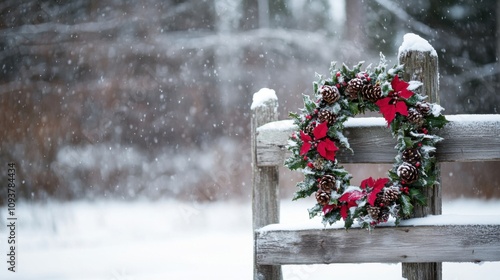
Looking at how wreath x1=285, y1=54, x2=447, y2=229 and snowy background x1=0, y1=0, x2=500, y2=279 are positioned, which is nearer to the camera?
wreath x1=285, y1=54, x2=447, y2=229

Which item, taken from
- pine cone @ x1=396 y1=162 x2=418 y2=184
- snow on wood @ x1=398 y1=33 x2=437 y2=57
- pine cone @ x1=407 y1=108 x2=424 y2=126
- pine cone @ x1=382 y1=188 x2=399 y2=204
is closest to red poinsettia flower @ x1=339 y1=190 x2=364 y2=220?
pine cone @ x1=382 y1=188 x2=399 y2=204

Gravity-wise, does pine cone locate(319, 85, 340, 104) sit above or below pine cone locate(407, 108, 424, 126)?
above

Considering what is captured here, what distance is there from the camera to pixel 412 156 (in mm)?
2863

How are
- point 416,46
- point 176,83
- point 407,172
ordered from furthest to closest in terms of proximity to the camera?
point 176,83 → point 416,46 → point 407,172

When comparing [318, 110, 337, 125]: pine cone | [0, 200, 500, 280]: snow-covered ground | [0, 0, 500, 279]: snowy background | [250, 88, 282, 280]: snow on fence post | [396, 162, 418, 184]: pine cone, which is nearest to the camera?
[396, 162, 418, 184]: pine cone

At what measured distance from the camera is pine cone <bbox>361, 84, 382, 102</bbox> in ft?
9.67

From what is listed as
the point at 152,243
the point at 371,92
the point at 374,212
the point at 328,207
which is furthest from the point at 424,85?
the point at 152,243

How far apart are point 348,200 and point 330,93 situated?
0.61 m

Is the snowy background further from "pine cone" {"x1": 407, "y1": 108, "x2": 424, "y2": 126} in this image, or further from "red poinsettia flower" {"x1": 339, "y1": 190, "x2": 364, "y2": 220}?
"pine cone" {"x1": 407, "y1": 108, "x2": 424, "y2": 126}

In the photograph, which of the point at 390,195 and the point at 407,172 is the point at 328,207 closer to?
the point at 390,195

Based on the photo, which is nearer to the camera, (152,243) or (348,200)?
(348,200)

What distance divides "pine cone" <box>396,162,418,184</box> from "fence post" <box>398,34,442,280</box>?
231mm

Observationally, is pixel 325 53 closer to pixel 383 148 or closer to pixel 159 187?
pixel 159 187

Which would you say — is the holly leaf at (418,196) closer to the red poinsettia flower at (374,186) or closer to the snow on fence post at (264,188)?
the red poinsettia flower at (374,186)
